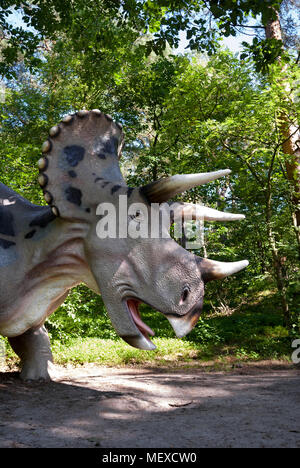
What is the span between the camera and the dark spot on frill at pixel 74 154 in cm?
333

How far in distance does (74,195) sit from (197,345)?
19.4 feet

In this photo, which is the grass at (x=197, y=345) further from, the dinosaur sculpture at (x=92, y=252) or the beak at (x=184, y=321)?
the beak at (x=184, y=321)

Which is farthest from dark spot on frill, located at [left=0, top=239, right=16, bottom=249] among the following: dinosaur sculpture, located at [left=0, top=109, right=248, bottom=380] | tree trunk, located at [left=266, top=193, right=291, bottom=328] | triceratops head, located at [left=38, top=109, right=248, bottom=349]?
tree trunk, located at [left=266, top=193, right=291, bottom=328]

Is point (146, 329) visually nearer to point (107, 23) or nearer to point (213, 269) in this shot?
point (213, 269)

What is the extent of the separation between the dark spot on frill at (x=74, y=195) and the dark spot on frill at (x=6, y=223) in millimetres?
608

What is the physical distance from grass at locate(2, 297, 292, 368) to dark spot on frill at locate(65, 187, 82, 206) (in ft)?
12.0

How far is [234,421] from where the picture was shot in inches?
114

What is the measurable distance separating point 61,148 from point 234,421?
219cm

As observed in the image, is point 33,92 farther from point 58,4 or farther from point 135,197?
point 135,197

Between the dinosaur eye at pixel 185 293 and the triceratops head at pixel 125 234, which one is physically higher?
the triceratops head at pixel 125 234

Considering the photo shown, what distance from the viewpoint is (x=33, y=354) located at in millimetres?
4426

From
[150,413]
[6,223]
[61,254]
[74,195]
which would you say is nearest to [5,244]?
[6,223]

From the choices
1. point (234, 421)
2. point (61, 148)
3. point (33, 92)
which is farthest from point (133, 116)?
point (234, 421)

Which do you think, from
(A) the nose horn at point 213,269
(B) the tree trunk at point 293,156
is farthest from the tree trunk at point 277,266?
(A) the nose horn at point 213,269
